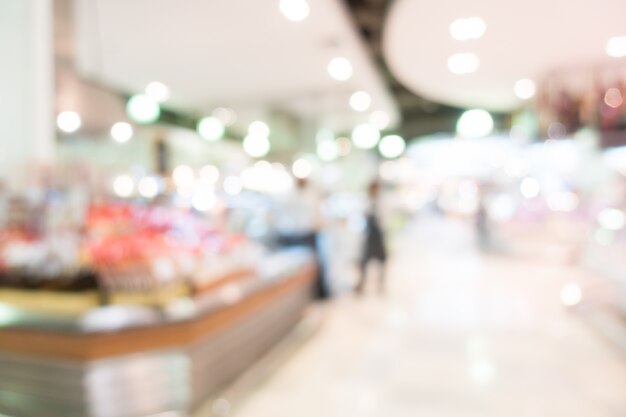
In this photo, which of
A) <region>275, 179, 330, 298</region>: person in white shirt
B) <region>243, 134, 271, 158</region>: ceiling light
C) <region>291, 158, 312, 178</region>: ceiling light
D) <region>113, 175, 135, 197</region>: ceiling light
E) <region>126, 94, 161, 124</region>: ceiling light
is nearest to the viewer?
<region>113, 175, 135, 197</region>: ceiling light

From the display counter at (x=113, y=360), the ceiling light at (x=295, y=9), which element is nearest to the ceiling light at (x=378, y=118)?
the ceiling light at (x=295, y=9)

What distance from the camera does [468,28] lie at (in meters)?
4.71

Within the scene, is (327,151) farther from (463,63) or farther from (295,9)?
(295,9)

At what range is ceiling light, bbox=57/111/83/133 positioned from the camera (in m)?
3.95

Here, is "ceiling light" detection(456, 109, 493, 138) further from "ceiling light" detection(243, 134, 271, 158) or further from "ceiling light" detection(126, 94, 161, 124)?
"ceiling light" detection(126, 94, 161, 124)

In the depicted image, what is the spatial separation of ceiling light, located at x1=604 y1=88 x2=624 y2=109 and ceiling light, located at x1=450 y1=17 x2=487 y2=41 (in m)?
1.31

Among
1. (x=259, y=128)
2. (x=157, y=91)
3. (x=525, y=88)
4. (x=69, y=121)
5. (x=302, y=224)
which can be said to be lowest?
(x=302, y=224)

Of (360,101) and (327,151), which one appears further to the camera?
(327,151)

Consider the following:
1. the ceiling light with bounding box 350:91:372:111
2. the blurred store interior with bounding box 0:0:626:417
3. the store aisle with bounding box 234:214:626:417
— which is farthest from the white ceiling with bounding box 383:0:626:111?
the store aisle with bounding box 234:214:626:417

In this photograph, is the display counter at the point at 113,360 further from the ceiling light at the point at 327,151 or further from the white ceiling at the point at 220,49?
the ceiling light at the point at 327,151

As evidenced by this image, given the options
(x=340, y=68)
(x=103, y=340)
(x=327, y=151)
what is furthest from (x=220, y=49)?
(x=327, y=151)

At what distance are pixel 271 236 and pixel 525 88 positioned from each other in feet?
16.7

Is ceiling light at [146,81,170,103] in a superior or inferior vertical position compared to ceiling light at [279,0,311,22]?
superior

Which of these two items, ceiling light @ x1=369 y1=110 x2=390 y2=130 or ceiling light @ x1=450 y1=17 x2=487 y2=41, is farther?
ceiling light @ x1=369 y1=110 x2=390 y2=130
